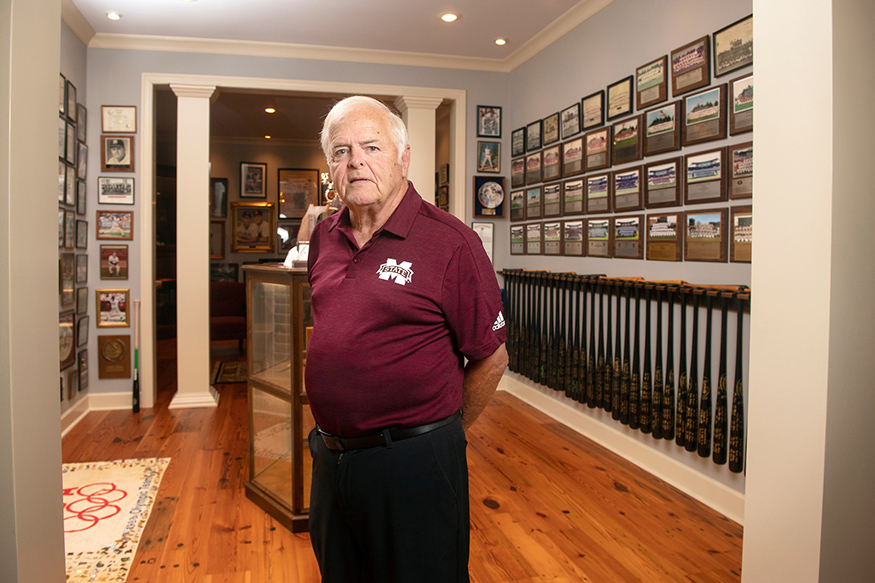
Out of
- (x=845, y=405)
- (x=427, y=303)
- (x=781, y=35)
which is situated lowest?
(x=845, y=405)

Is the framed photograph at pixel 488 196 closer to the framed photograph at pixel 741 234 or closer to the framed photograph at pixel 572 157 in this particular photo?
the framed photograph at pixel 572 157

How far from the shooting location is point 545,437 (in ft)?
12.8

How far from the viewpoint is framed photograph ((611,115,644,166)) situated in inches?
135

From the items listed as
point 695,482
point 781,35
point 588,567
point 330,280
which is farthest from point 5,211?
point 695,482

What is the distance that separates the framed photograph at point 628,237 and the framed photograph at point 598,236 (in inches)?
2.7

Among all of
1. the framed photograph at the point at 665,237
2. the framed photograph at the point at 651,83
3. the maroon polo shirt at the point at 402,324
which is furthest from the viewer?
the framed photograph at the point at 651,83

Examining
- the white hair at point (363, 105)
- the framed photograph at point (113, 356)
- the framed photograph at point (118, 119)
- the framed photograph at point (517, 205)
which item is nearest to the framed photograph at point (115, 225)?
the framed photograph at point (118, 119)

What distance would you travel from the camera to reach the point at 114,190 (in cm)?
463

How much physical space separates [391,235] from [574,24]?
3451mm

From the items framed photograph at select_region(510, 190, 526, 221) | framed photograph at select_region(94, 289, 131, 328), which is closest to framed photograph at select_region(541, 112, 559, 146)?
framed photograph at select_region(510, 190, 526, 221)

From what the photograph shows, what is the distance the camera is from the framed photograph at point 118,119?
15.1ft

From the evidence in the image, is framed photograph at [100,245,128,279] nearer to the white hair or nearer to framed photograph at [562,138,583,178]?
framed photograph at [562,138,583,178]

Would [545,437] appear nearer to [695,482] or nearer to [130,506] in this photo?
[695,482]

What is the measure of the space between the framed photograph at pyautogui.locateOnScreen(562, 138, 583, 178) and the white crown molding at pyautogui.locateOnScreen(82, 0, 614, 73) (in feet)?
2.76
